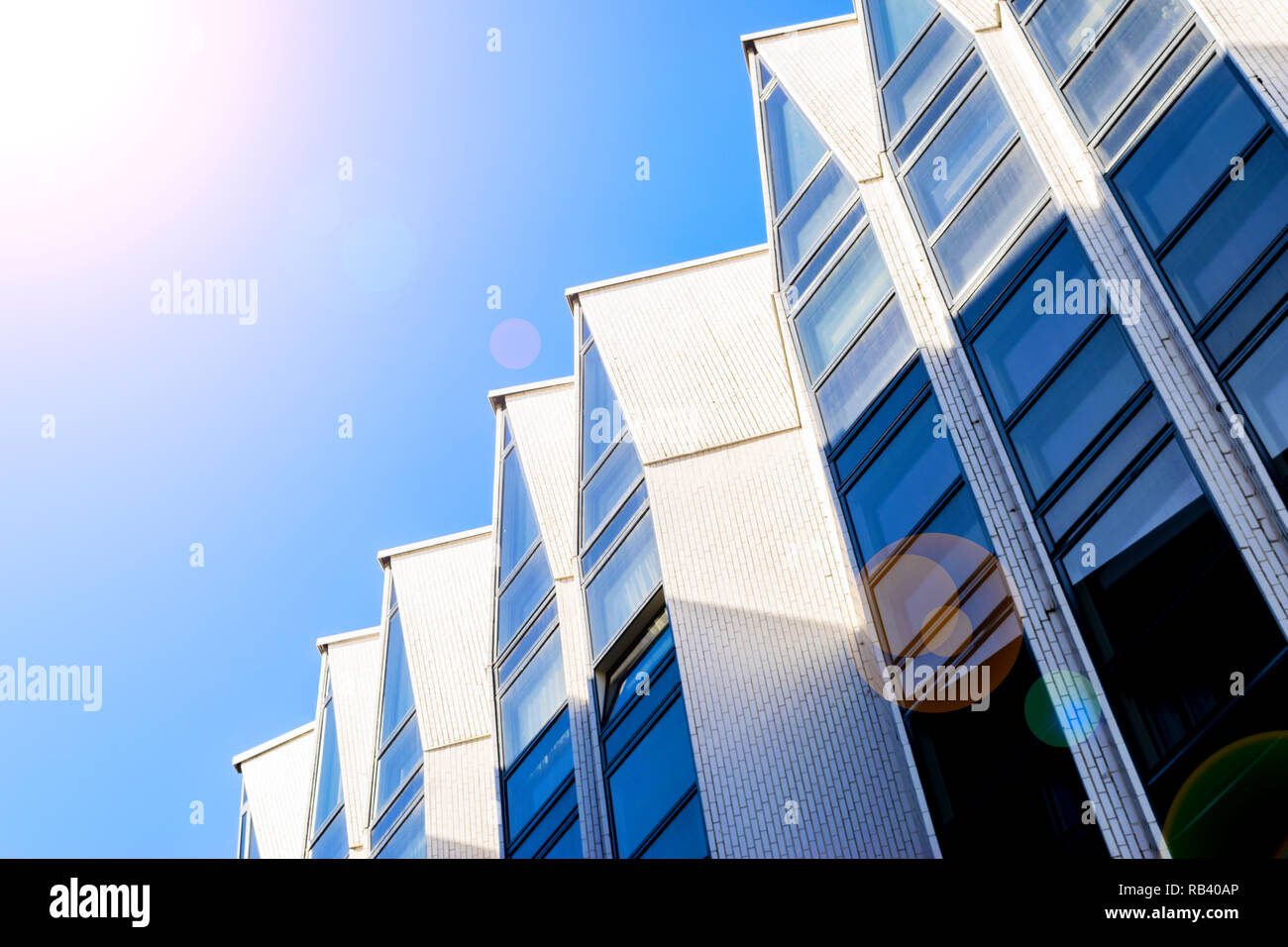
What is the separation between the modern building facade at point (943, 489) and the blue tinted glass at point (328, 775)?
17.6ft

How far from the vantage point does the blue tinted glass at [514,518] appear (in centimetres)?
1789

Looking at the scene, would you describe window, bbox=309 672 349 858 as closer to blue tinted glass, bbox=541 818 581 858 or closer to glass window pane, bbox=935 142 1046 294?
blue tinted glass, bbox=541 818 581 858

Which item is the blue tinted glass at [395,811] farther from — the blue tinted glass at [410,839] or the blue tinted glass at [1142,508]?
the blue tinted glass at [1142,508]

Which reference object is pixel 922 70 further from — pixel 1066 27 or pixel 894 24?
pixel 1066 27

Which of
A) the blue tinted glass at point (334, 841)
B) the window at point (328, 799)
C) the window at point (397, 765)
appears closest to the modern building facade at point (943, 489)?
the window at point (397, 765)

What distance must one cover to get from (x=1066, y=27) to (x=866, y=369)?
3.55 metres

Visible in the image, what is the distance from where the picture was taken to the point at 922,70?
12641mm

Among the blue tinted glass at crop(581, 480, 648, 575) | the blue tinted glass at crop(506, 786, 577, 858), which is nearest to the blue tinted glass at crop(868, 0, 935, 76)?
the blue tinted glass at crop(581, 480, 648, 575)

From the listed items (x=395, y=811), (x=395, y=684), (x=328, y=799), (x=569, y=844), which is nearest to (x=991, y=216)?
(x=569, y=844)
